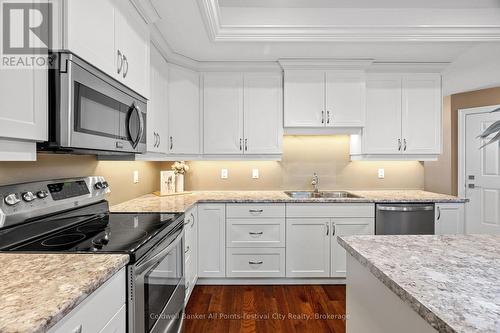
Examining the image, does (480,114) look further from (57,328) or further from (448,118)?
(57,328)

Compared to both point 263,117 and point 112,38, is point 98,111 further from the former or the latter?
point 263,117

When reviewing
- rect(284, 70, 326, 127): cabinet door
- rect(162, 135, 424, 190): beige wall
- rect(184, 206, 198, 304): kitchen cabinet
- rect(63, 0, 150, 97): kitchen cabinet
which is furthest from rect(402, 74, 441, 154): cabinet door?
rect(63, 0, 150, 97): kitchen cabinet

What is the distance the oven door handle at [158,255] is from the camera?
121cm

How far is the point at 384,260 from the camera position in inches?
40.3

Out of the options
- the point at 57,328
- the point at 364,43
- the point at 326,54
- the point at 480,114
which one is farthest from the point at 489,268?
the point at 480,114

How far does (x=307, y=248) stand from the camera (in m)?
2.88

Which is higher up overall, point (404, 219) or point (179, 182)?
point (179, 182)

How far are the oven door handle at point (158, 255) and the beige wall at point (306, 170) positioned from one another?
1.53m

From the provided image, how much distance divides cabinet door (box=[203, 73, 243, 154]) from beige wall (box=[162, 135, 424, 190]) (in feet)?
1.26

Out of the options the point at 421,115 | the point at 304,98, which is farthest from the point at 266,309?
the point at 421,115

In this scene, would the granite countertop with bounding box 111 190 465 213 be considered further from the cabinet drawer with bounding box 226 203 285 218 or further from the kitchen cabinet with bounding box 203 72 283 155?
the kitchen cabinet with bounding box 203 72 283 155

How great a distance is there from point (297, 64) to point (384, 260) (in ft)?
8.12

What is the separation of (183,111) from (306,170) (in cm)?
161

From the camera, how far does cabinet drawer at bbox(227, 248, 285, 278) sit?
9.45 ft
